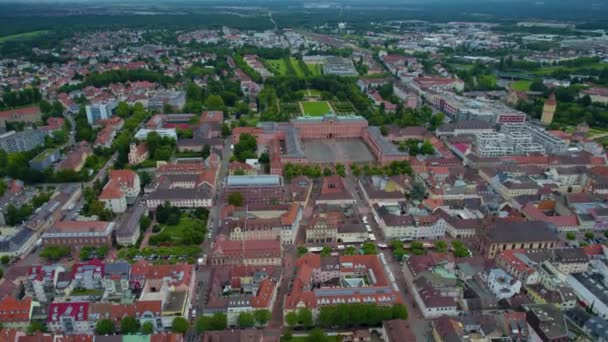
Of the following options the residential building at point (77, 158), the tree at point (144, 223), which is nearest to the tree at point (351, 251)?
the tree at point (144, 223)

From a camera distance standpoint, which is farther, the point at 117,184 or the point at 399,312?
the point at 117,184

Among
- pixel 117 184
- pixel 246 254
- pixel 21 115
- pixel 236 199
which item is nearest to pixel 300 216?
pixel 236 199

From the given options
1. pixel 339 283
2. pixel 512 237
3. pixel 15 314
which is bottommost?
pixel 339 283

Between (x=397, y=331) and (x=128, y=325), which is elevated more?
(x=397, y=331)

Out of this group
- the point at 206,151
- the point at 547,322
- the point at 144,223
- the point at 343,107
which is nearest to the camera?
the point at 547,322

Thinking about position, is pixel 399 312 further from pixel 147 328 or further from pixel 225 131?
pixel 225 131

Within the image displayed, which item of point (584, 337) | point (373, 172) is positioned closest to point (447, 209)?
point (373, 172)
